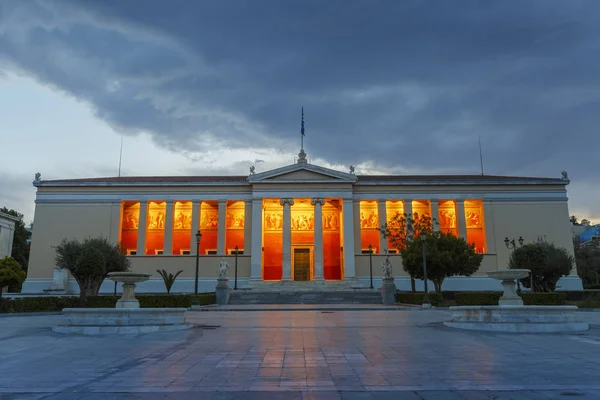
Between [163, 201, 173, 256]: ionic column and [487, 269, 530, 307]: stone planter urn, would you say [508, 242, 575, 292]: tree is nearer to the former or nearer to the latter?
[487, 269, 530, 307]: stone planter urn

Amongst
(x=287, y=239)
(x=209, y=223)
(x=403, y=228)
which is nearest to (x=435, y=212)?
(x=403, y=228)

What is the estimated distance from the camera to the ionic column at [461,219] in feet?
149

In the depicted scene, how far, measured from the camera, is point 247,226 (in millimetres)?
46000

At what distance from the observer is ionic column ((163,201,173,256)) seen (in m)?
45.3

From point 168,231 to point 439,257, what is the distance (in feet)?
86.2

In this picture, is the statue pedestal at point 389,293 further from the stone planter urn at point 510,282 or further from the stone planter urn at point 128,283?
the stone planter urn at point 128,283

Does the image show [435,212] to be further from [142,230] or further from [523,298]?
[142,230]

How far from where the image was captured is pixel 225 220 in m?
46.2

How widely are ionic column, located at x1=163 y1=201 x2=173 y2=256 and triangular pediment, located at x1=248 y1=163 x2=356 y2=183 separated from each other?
28.1ft

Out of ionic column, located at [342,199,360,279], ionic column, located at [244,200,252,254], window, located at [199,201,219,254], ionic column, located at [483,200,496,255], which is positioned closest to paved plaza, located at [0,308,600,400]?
ionic column, located at [342,199,360,279]

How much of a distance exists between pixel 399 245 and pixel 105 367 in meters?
35.4

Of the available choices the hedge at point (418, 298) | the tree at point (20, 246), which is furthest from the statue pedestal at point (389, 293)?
the tree at point (20, 246)

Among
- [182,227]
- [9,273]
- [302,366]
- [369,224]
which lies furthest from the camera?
[182,227]

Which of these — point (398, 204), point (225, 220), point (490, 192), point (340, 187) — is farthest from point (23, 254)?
point (490, 192)
